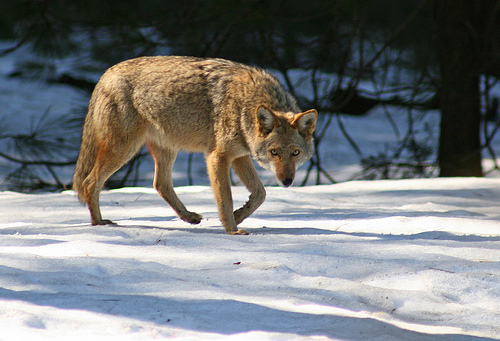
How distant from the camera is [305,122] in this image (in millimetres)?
4645

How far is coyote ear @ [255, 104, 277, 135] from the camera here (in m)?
4.52

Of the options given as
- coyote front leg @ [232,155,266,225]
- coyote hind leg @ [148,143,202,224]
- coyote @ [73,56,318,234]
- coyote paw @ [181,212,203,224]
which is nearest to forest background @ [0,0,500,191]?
coyote @ [73,56,318,234]

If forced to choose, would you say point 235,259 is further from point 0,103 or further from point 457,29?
point 0,103

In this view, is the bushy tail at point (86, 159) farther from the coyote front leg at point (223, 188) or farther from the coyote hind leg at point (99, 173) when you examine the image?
the coyote front leg at point (223, 188)

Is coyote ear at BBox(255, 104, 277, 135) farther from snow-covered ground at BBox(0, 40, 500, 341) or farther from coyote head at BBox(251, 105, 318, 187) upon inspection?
snow-covered ground at BBox(0, 40, 500, 341)

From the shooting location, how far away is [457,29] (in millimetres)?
8383

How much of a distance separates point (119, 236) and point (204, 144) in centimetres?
120

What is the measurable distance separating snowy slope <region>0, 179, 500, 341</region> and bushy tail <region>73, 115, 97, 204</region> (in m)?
0.33

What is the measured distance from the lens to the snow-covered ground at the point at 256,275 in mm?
2551

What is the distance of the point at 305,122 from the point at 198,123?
883mm

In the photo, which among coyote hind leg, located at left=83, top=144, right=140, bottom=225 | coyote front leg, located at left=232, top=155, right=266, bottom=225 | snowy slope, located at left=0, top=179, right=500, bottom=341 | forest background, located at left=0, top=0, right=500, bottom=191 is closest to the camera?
snowy slope, located at left=0, top=179, right=500, bottom=341

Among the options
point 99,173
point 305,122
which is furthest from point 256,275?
point 99,173

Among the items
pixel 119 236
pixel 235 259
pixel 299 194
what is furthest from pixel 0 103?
pixel 235 259

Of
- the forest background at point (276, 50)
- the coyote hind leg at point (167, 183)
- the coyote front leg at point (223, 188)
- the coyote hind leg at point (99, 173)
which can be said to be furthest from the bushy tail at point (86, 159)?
the forest background at point (276, 50)
